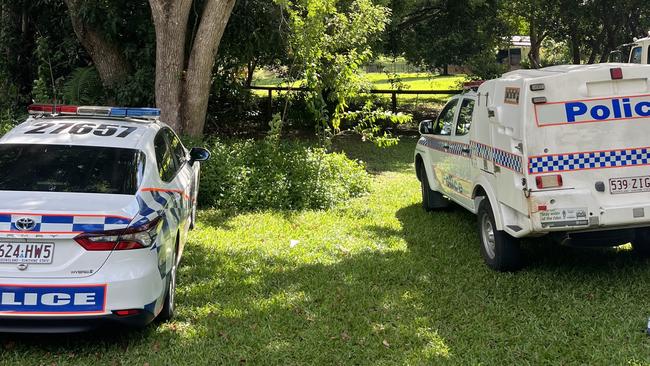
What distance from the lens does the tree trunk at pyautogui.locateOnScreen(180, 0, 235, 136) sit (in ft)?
30.3

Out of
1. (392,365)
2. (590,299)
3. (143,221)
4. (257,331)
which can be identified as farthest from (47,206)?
(590,299)

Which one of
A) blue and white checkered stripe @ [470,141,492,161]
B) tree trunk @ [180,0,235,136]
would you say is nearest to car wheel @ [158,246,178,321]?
blue and white checkered stripe @ [470,141,492,161]

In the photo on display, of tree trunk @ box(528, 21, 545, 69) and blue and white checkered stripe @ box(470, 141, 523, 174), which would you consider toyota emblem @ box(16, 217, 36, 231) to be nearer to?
blue and white checkered stripe @ box(470, 141, 523, 174)

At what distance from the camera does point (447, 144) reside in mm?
7547

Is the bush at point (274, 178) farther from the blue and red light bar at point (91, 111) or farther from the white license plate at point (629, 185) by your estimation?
the white license plate at point (629, 185)

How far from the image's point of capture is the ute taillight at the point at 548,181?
16.3ft

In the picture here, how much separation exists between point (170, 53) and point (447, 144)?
4.62 metres

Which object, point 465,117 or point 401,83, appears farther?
point 401,83

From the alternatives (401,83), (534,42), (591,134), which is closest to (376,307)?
(591,134)

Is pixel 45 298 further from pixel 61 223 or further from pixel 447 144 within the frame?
pixel 447 144

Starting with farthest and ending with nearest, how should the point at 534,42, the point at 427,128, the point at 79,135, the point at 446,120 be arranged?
the point at 534,42
the point at 427,128
the point at 446,120
the point at 79,135

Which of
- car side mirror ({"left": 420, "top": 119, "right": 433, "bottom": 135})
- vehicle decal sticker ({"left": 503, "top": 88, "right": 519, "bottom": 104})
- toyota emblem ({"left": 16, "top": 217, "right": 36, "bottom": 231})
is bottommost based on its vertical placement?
toyota emblem ({"left": 16, "top": 217, "right": 36, "bottom": 231})

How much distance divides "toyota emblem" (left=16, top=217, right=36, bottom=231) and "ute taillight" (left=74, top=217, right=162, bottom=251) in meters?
0.28

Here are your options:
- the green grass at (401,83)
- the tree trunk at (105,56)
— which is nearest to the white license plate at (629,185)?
the green grass at (401,83)
